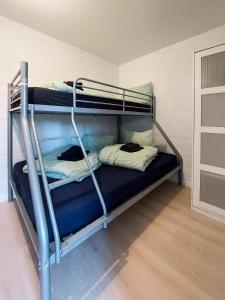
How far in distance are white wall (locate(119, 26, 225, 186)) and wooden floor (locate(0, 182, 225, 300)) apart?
1274 mm

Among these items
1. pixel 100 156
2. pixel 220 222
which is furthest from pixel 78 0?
pixel 220 222

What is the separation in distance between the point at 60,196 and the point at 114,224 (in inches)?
31.2

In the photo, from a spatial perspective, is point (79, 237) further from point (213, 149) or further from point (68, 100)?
point (213, 149)

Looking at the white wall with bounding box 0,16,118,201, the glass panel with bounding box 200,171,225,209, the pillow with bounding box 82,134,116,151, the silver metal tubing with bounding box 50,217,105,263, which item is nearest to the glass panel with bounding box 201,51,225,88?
the glass panel with bounding box 200,171,225,209

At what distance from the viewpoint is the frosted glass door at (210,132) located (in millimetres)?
1707

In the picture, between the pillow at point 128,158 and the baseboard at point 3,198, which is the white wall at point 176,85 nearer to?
the pillow at point 128,158

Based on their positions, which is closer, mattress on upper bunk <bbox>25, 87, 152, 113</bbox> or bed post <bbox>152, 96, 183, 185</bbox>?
mattress on upper bunk <bbox>25, 87, 152, 113</bbox>

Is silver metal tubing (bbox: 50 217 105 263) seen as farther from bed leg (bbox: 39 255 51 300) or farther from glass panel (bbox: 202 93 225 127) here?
glass panel (bbox: 202 93 225 127)

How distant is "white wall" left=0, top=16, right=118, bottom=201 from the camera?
6.82 ft

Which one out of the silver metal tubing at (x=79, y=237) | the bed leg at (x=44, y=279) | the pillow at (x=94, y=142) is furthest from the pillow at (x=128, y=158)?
the bed leg at (x=44, y=279)

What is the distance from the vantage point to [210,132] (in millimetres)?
1800

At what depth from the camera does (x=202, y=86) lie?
5.92 feet

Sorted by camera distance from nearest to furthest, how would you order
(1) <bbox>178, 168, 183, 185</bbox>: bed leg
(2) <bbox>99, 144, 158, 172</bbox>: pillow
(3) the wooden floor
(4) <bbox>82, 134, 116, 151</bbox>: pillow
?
1. (3) the wooden floor
2. (2) <bbox>99, 144, 158, 172</bbox>: pillow
3. (4) <bbox>82, 134, 116, 151</bbox>: pillow
4. (1) <bbox>178, 168, 183, 185</bbox>: bed leg

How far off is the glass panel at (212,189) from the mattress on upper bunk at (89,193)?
501 millimetres
